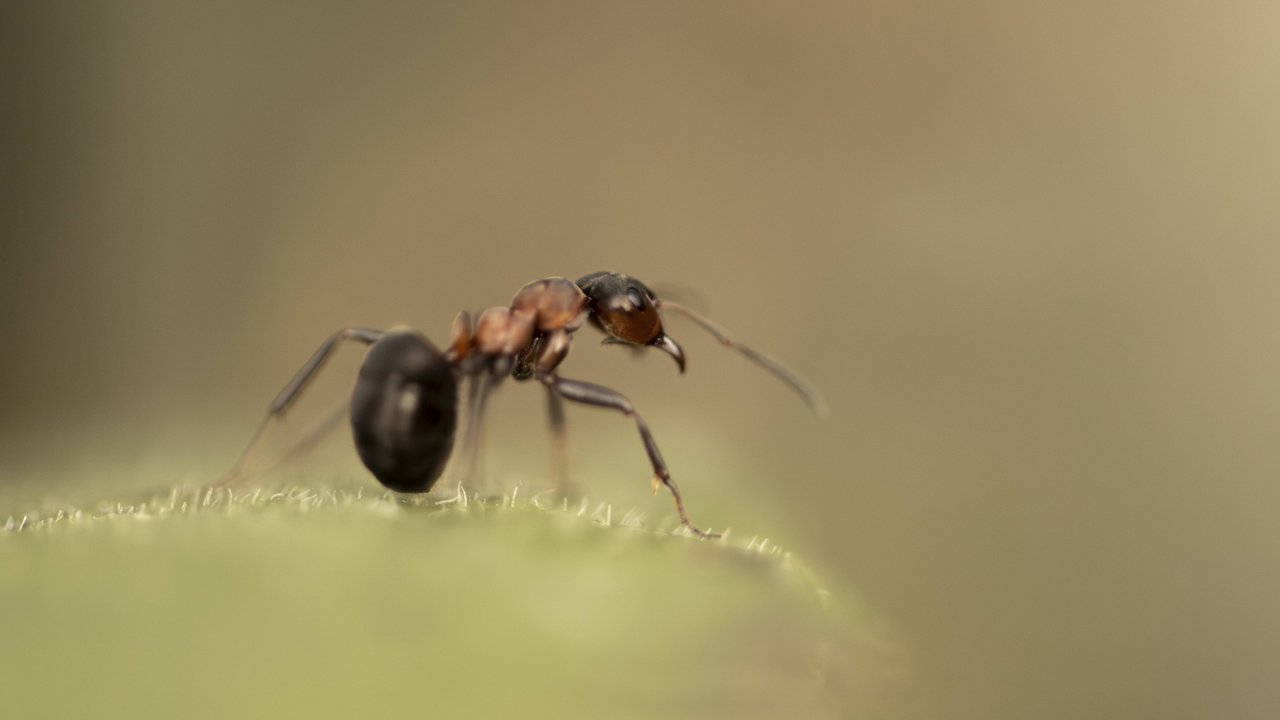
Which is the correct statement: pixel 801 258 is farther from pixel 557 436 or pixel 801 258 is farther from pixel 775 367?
pixel 557 436

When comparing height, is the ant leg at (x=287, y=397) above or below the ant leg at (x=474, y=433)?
below

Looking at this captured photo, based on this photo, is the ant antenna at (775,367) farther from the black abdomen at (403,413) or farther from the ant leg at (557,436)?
the black abdomen at (403,413)

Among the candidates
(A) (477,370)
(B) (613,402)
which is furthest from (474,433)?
(B) (613,402)

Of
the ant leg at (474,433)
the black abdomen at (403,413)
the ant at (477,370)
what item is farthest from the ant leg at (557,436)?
the black abdomen at (403,413)

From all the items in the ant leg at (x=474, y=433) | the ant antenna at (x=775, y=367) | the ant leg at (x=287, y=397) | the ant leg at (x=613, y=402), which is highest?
the ant antenna at (x=775, y=367)

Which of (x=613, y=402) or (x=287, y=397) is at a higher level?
(x=613, y=402)

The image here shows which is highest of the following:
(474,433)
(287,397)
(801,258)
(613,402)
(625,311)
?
(801,258)

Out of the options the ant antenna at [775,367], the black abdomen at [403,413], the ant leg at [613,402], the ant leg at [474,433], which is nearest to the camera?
the black abdomen at [403,413]

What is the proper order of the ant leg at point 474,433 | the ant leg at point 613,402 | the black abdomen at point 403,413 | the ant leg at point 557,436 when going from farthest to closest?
the ant leg at point 557,436 < the ant leg at point 613,402 < the ant leg at point 474,433 < the black abdomen at point 403,413

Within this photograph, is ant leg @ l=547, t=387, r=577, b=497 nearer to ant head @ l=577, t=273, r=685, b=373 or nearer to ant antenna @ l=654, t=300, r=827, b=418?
ant head @ l=577, t=273, r=685, b=373
